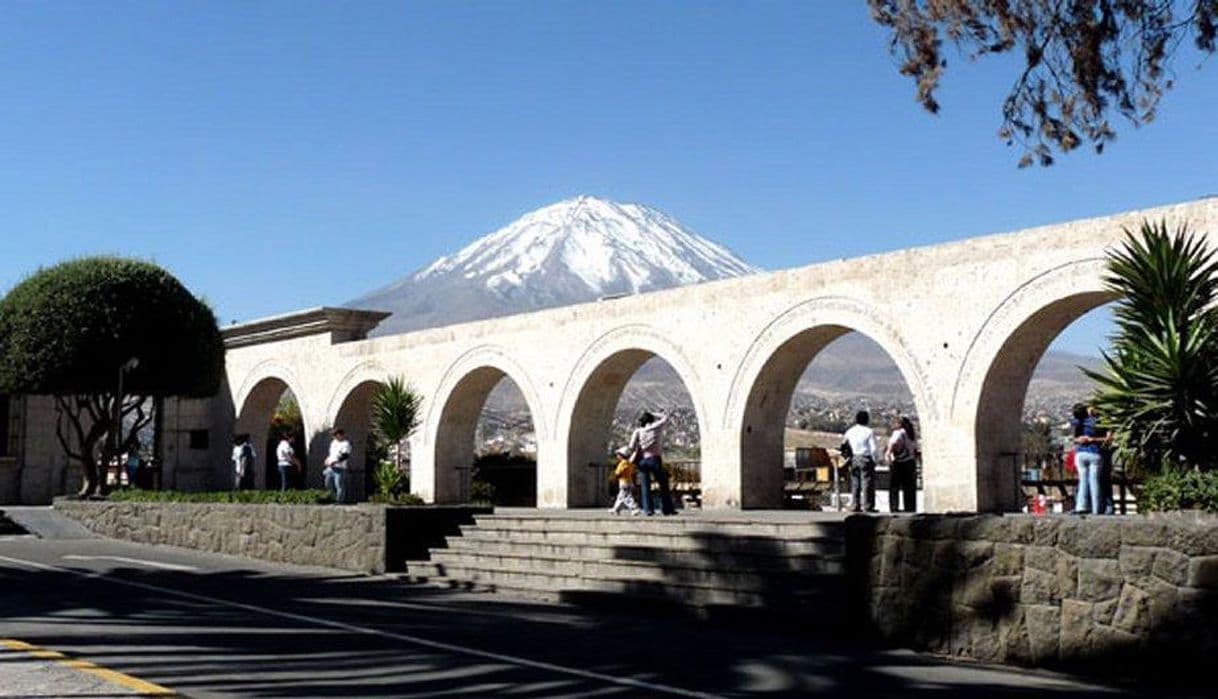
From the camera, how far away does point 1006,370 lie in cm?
1808

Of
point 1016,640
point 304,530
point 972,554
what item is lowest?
point 1016,640

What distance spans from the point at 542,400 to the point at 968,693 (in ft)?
58.9

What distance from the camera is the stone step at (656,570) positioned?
12.3 m

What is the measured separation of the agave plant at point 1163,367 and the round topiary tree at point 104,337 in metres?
21.4

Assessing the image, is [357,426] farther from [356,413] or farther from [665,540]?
[665,540]

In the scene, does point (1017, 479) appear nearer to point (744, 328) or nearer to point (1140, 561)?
point (744, 328)

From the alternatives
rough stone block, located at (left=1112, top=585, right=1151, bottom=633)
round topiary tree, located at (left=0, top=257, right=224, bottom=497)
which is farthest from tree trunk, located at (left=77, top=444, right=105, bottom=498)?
rough stone block, located at (left=1112, top=585, right=1151, bottom=633)

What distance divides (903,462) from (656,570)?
213 inches

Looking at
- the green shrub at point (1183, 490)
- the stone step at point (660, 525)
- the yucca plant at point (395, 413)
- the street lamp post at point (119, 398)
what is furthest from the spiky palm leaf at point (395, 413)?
the green shrub at point (1183, 490)

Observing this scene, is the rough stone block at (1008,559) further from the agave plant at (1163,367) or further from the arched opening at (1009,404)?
the arched opening at (1009,404)

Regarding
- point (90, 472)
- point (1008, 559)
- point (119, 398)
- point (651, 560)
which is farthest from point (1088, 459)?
point (90, 472)

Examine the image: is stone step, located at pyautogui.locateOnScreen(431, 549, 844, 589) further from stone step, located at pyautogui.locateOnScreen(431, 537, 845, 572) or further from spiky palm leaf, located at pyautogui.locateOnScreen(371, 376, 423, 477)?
spiky palm leaf, located at pyautogui.locateOnScreen(371, 376, 423, 477)

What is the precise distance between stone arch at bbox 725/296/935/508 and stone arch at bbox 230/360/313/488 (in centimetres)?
1659

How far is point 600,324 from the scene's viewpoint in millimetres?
24297
